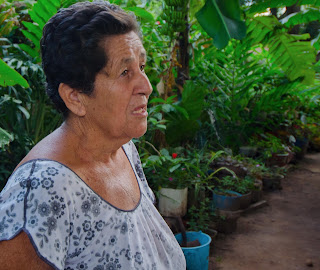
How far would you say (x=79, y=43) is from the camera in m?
0.95

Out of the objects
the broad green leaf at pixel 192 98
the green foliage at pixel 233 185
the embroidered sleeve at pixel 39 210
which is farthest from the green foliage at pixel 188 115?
the embroidered sleeve at pixel 39 210

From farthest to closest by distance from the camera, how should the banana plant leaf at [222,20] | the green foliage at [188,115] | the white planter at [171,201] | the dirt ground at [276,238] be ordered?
1. the green foliage at [188,115]
2. the white planter at [171,201]
3. the dirt ground at [276,238]
4. the banana plant leaf at [222,20]

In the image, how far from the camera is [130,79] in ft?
3.44

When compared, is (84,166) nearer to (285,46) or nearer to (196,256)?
(196,256)

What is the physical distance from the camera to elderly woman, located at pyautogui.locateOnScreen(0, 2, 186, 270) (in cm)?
81

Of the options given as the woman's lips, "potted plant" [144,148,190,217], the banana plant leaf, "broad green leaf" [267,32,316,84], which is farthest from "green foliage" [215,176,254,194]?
Result: the woman's lips

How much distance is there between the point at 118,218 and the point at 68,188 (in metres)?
0.19

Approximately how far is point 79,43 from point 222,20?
1.79 m

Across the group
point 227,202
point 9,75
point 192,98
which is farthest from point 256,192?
point 9,75

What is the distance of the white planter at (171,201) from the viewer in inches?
120

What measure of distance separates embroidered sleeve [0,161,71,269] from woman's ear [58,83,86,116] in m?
0.21

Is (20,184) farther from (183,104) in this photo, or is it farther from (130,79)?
(183,104)

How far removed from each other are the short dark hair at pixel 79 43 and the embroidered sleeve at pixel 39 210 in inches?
10.8

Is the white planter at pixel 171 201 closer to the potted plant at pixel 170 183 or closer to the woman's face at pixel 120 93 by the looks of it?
the potted plant at pixel 170 183
